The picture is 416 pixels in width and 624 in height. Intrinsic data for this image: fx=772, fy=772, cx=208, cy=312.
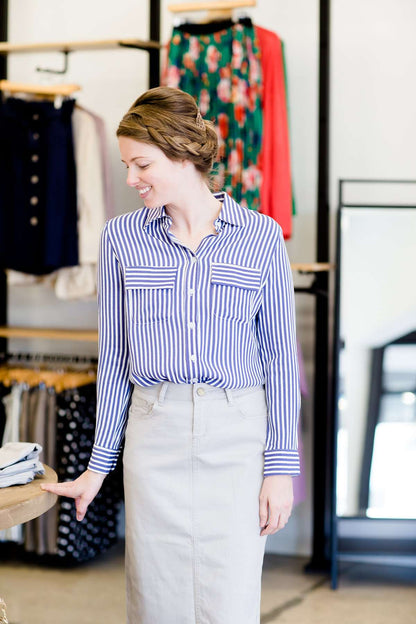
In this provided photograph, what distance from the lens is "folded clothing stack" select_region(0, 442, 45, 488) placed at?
4.95ft

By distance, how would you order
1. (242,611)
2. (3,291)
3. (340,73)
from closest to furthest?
(242,611)
(340,73)
(3,291)

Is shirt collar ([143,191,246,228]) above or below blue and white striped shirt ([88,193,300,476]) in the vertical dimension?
above

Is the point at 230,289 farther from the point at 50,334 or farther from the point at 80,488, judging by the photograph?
the point at 50,334

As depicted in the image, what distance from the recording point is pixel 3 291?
3756 millimetres

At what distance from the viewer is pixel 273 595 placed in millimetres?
3035

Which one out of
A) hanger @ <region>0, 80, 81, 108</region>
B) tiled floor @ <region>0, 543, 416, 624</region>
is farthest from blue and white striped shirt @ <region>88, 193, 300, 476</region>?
hanger @ <region>0, 80, 81, 108</region>

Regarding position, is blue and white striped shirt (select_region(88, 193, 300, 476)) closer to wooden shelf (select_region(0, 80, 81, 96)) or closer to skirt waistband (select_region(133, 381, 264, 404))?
skirt waistband (select_region(133, 381, 264, 404))

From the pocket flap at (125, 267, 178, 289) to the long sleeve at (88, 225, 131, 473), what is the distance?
5 cm

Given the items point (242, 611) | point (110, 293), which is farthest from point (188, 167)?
point (242, 611)

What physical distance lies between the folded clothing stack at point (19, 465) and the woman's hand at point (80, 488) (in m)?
0.05

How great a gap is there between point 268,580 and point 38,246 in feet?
5.63

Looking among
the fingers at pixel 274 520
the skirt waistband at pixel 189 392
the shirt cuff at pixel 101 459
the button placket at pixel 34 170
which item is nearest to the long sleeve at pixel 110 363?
the shirt cuff at pixel 101 459

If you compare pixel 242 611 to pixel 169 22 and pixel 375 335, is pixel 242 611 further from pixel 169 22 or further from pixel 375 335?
pixel 169 22

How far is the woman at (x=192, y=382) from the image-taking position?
4.73ft
